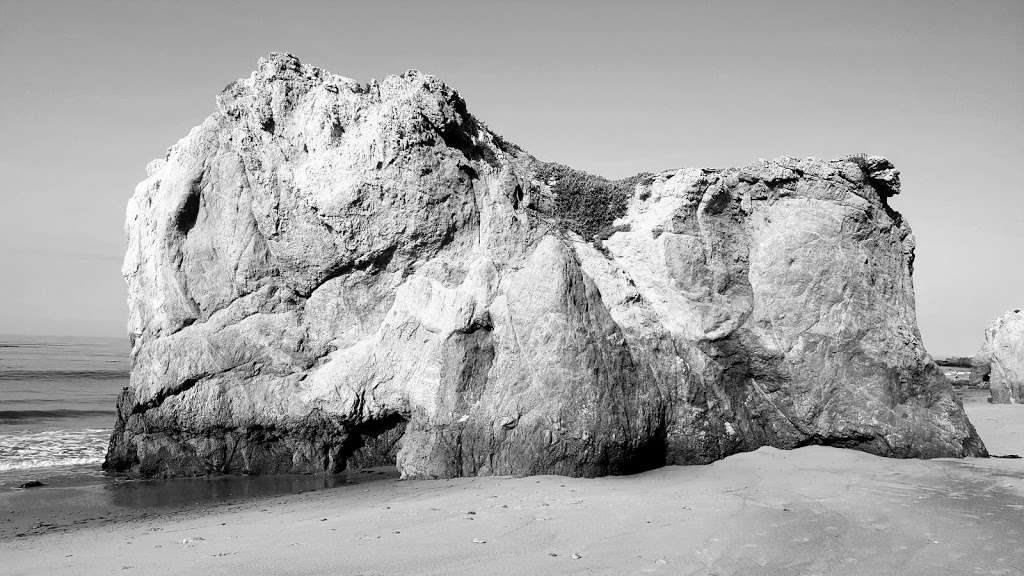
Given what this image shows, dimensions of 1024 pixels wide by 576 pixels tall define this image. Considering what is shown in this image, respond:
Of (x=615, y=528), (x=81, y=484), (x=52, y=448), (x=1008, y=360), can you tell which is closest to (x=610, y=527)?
(x=615, y=528)

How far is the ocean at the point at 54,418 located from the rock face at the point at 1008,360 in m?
26.7

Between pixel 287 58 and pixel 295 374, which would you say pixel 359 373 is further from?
pixel 287 58

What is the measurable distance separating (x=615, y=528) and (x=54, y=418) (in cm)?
1827

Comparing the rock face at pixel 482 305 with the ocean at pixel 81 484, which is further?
the rock face at pixel 482 305

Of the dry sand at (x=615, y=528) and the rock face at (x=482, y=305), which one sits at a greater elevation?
the rock face at (x=482, y=305)

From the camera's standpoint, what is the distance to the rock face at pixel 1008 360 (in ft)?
76.7

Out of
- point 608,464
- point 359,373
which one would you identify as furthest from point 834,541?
point 359,373

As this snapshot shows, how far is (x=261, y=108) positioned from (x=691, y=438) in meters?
8.67

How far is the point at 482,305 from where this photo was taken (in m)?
9.83

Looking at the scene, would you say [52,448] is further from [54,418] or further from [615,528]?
[615,528]

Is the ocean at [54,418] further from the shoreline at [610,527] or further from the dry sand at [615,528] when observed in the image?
the dry sand at [615,528]

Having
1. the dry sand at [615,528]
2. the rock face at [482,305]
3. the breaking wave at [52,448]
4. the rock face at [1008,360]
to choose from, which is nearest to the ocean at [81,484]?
the breaking wave at [52,448]

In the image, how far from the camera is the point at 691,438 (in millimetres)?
9578

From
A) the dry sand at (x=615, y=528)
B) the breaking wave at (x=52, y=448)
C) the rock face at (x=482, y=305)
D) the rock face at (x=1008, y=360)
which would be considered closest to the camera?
the dry sand at (x=615, y=528)
